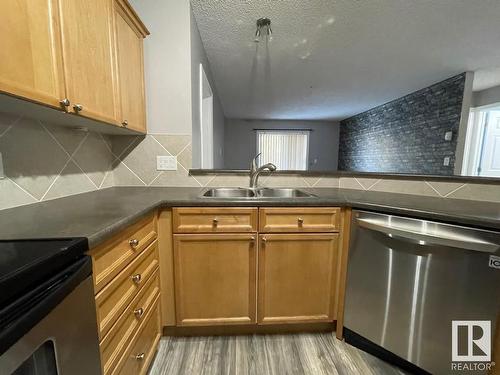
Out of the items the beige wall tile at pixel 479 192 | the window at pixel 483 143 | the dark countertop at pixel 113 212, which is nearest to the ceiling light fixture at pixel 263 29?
the dark countertop at pixel 113 212

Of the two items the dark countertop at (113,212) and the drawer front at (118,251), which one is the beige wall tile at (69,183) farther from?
the drawer front at (118,251)

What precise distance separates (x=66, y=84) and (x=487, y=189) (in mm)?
2275

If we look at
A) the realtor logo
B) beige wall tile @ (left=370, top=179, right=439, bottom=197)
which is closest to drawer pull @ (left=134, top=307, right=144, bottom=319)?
the realtor logo

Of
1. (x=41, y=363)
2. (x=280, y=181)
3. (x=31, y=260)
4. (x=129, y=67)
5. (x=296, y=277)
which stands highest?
(x=129, y=67)

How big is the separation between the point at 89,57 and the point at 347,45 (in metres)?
2.34

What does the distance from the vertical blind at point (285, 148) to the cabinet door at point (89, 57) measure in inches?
221

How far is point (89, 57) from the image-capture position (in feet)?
3.28

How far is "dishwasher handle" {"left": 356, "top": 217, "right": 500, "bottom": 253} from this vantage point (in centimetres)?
93

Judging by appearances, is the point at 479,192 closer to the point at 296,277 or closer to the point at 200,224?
the point at 296,277

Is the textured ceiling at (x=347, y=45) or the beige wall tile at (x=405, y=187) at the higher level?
the textured ceiling at (x=347, y=45)

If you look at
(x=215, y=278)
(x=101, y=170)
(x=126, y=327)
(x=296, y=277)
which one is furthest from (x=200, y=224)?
(x=101, y=170)

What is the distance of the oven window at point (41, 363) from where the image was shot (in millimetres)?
448

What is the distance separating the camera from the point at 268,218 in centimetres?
129

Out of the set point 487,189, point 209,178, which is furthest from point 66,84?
point 487,189
